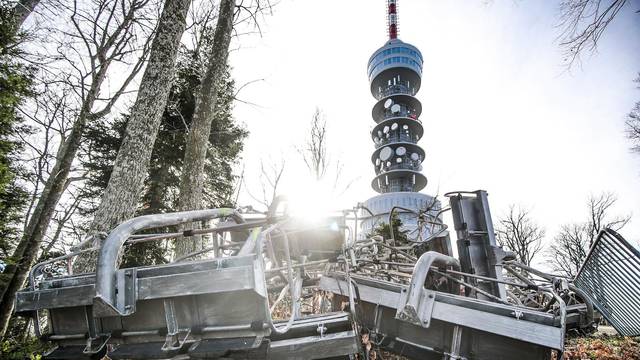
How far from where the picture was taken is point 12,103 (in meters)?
6.60

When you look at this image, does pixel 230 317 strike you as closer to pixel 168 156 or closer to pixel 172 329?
pixel 172 329

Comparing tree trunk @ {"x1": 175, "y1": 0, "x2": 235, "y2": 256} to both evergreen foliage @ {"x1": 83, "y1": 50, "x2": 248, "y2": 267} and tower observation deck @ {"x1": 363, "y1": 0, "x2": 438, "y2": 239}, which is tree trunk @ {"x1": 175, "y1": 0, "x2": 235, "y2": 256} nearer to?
evergreen foliage @ {"x1": 83, "y1": 50, "x2": 248, "y2": 267}

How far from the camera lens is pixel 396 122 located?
59.0 metres

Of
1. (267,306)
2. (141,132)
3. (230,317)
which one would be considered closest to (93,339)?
(230,317)

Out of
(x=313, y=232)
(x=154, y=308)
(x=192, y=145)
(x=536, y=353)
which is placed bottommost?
(x=536, y=353)

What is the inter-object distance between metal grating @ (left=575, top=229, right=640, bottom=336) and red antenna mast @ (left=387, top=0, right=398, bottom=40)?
69821mm

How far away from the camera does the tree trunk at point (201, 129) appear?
21.1 ft

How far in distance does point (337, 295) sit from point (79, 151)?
13.5 m

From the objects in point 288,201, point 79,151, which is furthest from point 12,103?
point 288,201

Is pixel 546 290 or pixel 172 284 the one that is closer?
pixel 172 284

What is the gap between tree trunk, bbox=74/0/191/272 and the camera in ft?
14.3

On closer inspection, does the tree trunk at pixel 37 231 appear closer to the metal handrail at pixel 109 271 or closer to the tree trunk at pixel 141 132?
the tree trunk at pixel 141 132

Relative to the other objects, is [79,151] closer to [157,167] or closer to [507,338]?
[157,167]

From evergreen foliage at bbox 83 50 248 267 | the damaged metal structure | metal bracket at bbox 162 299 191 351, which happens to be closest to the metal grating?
the damaged metal structure
